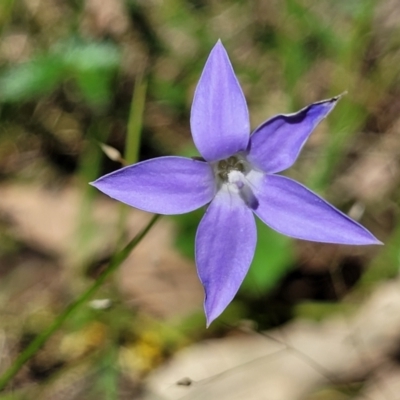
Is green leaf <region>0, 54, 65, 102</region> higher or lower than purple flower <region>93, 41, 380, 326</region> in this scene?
lower

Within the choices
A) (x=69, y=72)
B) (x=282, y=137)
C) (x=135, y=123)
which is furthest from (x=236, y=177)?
(x=69, y=72)

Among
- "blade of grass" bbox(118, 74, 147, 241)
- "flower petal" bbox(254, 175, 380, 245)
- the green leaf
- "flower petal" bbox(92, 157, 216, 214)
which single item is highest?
"flower petal" bbox(92, 157, 216, 214)

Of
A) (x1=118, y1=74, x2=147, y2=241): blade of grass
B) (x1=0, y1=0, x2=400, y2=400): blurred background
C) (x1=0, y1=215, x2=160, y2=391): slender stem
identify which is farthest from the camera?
(x1=0, y1=0, x2=400, y2=400): blurred background

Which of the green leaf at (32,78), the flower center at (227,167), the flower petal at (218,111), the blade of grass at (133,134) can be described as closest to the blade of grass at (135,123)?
the blade of grass at (133,134)

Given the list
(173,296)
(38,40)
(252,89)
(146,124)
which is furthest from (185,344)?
(38,40)

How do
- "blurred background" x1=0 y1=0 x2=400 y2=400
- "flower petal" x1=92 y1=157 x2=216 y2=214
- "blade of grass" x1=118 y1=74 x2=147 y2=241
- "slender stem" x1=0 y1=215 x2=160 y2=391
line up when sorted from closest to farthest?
"flower petal" x1=92 y1=157 x2=216 y2=214 < "slender stem" x1=0 y1=215 x2=160 y2=391 < "blade of grass" x1=118 y1=74 x2=147 y2=241 < "blurred background" x1=0 y1=0 x2=400 y2=400

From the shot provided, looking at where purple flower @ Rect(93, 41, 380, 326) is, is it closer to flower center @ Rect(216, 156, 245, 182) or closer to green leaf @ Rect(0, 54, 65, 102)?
flower center @ Rect(216, 156, 245, 182)

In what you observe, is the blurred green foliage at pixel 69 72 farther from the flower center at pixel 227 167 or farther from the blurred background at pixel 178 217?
the flower center at pixel 227 167

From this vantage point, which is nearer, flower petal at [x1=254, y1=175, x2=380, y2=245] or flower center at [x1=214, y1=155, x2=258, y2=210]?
flower petal at [x1=254, y1=175, x2=380, y2=245]

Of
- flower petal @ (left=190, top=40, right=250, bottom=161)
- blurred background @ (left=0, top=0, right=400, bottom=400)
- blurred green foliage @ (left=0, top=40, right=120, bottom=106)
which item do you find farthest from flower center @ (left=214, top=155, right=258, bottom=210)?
blurred green foliage @ (left=0, top=40, right=120, bottom=106)
